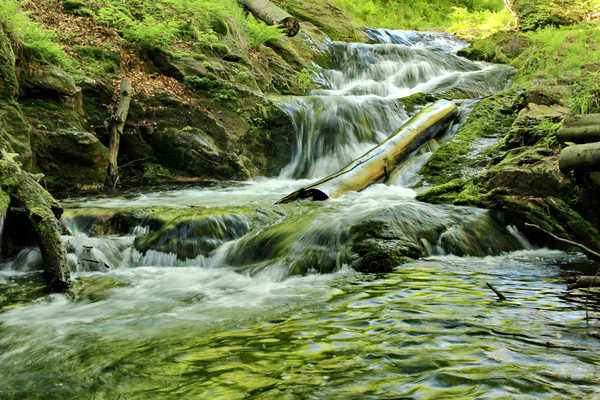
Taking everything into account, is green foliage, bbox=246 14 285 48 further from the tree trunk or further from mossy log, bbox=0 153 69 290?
mossy log, bbox=0 153 69 290

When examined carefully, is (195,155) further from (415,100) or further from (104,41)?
(415,100)

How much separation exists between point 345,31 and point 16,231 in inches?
632

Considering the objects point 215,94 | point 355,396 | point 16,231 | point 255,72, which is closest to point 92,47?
point 215,94

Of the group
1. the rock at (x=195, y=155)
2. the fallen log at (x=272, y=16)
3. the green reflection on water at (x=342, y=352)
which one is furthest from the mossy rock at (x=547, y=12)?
the green reflection on water at (x=342, y=352)

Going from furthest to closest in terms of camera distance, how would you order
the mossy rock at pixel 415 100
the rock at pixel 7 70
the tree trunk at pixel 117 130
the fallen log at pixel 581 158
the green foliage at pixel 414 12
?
the green foliage at pixel 414 12, the mossy rock at pixel 415 100, the tree trunk at pixel 117 130, the rock at pixel 7 70, the fallen log at pixel 581 158

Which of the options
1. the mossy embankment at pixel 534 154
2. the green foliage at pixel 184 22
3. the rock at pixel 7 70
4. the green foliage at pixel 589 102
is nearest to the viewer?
the mossy embankment at pixel 534 154

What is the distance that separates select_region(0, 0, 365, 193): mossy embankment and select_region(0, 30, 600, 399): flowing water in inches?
62.2

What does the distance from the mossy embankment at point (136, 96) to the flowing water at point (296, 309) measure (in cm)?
158

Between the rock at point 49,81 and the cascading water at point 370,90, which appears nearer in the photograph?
the rock at point 49,81

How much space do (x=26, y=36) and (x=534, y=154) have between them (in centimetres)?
853

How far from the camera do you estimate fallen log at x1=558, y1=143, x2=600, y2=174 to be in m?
4.50

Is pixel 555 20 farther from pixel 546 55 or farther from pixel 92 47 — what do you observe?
pixel 92 47

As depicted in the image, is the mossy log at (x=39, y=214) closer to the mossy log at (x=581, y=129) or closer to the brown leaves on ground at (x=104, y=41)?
the brown leaves on ground at (x=104, y=41)

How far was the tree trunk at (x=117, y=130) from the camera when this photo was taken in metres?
8.52
